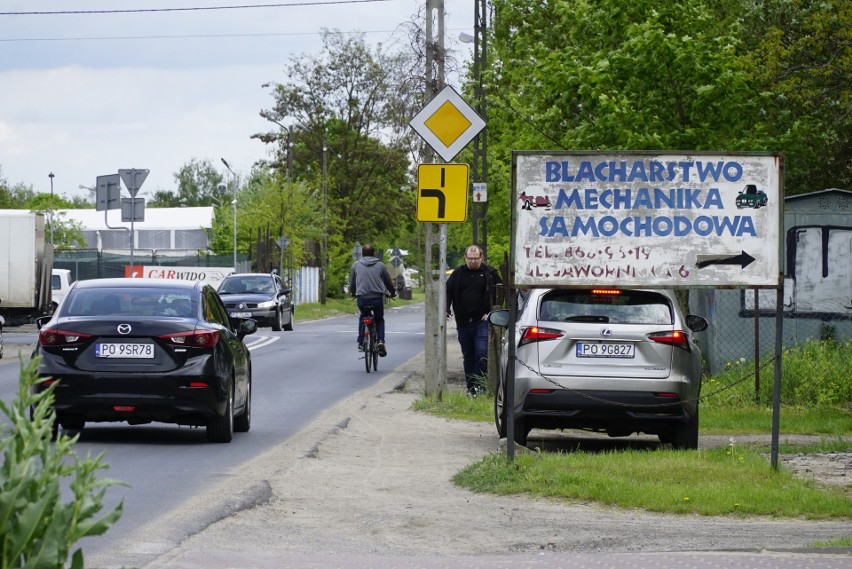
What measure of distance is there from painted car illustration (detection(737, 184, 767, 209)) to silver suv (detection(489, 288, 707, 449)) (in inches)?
59.5

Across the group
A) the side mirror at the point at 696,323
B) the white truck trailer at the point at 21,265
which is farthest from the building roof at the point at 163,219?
the side mirror at the point at 696,323

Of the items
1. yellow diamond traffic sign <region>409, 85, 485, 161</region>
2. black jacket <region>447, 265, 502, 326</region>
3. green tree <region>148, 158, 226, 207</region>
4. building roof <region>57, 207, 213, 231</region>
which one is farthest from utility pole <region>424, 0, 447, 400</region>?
green tree <region>148, 158, 226, 207</region>

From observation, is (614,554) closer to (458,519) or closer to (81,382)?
(458,519)

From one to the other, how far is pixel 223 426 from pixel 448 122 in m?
4.26

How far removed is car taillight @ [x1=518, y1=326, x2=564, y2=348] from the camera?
1284 centimetres

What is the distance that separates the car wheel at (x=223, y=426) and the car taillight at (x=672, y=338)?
12.7 ft

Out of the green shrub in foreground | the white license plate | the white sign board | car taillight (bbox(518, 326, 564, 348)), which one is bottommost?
the white license plate

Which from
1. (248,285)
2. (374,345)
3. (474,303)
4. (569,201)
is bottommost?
(374,345)

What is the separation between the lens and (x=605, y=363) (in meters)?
12.8

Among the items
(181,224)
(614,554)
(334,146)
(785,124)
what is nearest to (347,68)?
(334,146)

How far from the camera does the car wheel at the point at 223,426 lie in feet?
45.6

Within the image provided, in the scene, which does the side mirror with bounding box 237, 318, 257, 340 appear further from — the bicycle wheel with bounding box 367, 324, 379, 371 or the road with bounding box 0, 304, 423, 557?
the bicycle wheel with bounding box 367, 324, 379, 371

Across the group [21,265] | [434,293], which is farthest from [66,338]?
[21,265]

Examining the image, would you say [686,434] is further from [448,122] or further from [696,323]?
[448,122]
